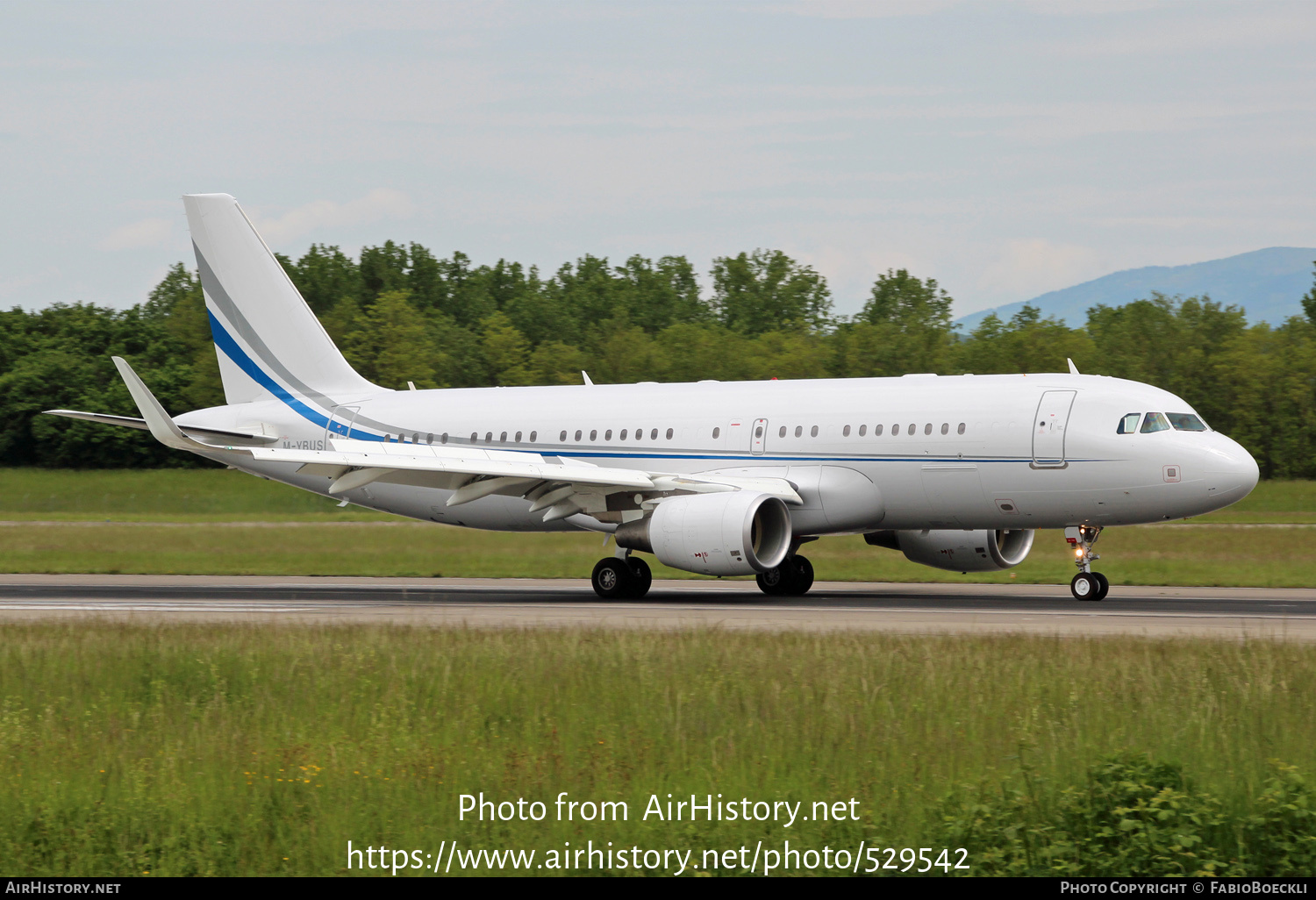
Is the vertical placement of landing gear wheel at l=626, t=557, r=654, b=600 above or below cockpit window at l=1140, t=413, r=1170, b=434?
below

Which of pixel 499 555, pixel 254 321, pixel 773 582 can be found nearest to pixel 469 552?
pixel 499 555

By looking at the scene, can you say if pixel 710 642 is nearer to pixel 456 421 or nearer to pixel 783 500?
pixel 783 500

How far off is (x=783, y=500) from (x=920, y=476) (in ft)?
7.58

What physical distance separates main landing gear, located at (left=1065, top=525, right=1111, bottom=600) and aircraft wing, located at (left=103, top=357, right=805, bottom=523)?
4.61 m

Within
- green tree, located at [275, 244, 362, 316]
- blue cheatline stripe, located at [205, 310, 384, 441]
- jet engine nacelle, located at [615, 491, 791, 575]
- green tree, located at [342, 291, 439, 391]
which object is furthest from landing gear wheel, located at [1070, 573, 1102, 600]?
green tree, located at [275, 244, 362, 316]

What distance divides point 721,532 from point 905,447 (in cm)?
365

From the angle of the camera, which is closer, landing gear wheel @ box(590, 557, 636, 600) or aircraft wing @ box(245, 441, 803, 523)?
aircraft wing @ box(245, 441, 803, 523)

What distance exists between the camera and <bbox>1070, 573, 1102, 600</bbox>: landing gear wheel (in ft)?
79.7

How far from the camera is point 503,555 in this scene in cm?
3619

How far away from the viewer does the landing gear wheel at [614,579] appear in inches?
1056

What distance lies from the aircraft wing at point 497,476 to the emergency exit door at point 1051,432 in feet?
13.6

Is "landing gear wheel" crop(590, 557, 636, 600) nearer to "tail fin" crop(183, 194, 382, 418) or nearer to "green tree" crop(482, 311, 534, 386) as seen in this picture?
"tail fin" crop(183, 194, 382, 418)

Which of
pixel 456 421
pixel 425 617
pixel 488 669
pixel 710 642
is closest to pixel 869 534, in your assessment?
pixel 456 421

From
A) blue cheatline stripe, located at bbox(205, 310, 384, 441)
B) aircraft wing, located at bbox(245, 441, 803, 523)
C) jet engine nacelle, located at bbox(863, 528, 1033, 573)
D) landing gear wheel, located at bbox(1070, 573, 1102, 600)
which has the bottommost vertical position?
landing gear wheel, located at bbox(1070, 573, 1102, 600)
